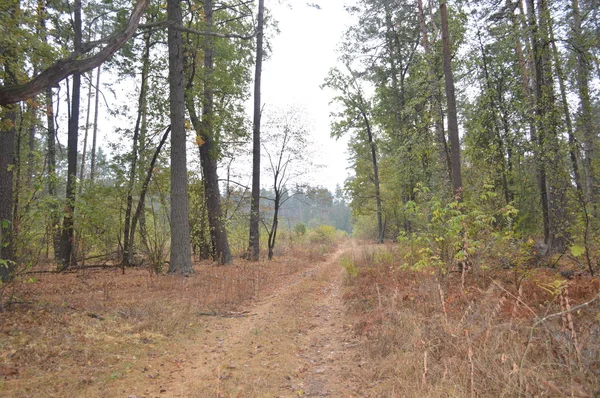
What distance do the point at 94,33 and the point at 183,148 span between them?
1313 cm

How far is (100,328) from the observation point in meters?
5.26

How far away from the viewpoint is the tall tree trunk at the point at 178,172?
392 inches

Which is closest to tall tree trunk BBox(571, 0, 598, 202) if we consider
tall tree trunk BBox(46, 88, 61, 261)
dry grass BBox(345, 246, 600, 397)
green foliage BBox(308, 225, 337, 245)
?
dry grass BBox(345, 246, 600, 397)

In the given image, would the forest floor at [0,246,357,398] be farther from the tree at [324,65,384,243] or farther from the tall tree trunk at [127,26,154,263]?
the tree at [324,65,384,243]

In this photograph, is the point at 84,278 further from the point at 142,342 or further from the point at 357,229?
the point at 357,229

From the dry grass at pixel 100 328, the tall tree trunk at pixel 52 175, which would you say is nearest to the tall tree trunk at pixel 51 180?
the tall tree trunk at pixel 52 175

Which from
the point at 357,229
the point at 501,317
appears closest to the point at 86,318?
the point at 501,317

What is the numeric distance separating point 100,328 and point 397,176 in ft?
52.3

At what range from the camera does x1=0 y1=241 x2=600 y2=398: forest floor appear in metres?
3.15

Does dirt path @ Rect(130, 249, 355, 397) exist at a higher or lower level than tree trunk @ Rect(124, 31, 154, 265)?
lower

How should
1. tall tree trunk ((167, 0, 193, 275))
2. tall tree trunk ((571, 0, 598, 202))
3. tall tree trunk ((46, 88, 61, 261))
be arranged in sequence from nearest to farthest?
tall tree trunk ((46, 88, 61, 261)), tall tree trunk ((571, 0, 598, 202)), tall tree trunk ((167, 0, 193, 275))

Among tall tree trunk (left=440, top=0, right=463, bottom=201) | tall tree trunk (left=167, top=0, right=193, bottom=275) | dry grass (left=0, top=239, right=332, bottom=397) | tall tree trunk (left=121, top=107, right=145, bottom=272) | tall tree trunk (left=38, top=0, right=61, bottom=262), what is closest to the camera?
dry grass (left=0, top=239, right=332, bottom=397)

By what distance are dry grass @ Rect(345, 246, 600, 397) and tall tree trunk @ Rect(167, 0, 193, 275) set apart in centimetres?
598

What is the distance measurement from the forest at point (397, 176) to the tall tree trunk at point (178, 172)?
0.18 ft
